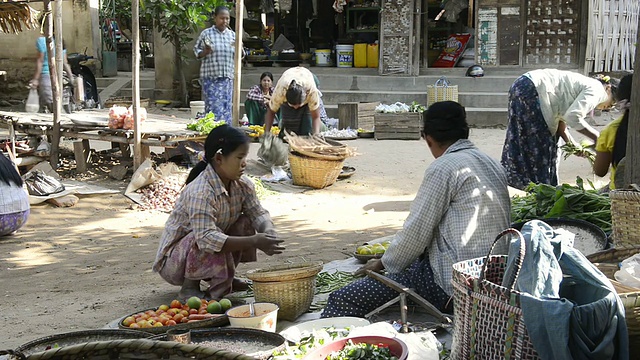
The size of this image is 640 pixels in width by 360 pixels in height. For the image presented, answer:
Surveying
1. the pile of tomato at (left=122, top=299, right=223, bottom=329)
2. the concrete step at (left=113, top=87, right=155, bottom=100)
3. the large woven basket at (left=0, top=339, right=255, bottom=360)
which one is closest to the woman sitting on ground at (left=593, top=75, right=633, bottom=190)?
the pile of tomato at (left=122, top=299, right=223, bottom=329)

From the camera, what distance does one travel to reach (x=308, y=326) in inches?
165

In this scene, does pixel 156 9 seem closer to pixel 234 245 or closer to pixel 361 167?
pixel 361 167

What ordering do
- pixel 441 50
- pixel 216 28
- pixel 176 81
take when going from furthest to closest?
pixel 441 50 < pixel 176 81 < pixel 216 28

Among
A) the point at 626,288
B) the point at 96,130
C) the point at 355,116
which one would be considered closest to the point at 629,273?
the point at 626,288

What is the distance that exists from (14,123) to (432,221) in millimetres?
7603

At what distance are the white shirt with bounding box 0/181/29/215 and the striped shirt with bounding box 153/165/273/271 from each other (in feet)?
8.26

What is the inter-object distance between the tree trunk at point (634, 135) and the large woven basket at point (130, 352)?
310cm

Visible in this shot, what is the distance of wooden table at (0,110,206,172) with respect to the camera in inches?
350

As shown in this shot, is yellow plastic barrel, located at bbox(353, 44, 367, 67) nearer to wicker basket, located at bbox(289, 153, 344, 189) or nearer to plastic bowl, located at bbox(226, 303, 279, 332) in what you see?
wicker basket, located at bbox(289, 153, 344, 189)

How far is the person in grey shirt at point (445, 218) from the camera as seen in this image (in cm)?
406

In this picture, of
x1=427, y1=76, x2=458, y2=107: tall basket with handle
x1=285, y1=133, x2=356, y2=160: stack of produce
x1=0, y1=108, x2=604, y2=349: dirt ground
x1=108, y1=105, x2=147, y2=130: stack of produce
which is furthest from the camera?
x1=427, y1=76, x2=458, y2=107: tall basket with handle

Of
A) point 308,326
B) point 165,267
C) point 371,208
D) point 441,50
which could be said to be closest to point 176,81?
point 441,50

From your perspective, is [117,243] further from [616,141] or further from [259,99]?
[259,99]

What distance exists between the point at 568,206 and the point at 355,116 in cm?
813
